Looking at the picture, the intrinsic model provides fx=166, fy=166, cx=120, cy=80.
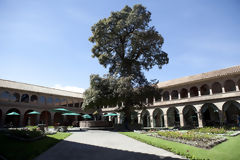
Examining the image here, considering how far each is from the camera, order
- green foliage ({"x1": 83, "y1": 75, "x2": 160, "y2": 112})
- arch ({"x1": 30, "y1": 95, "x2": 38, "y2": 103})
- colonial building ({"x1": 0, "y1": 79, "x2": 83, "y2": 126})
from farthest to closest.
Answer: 1. arch ({"x1": 30, "y1": 95, "x2": 38, "y2": 103})
2. colonial building ({"x1": 0, "y1": 79, "x2": 83, "y2": 126})
3. green foliage ({"x1": 83, "y1": 75, "x2": 160, "y2": 112})

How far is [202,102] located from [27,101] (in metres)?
31.7

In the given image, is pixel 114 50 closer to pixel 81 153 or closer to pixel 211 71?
pixel 211 71

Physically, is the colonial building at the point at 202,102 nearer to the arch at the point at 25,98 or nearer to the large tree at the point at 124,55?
the large tree at the point at 124,55

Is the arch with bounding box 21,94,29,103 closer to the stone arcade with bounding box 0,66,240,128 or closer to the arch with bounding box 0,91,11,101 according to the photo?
the stone arcade with bounding box 0,66,240,128

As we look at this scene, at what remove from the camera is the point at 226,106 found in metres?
24.0

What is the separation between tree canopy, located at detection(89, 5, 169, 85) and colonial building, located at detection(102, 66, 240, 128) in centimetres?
555

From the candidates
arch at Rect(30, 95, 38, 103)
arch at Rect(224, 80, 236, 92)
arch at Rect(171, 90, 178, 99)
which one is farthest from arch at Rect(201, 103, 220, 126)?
arch at Rect(30, 95, 38, 103)

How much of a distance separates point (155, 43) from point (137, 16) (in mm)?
4591

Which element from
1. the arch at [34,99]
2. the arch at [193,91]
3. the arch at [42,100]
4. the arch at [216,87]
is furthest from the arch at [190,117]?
the arch at [34,99]

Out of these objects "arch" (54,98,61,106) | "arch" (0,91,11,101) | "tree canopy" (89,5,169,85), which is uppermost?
"tree canopy" (89,5,169,85)

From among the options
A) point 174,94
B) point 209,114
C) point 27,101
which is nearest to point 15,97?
point 27,101

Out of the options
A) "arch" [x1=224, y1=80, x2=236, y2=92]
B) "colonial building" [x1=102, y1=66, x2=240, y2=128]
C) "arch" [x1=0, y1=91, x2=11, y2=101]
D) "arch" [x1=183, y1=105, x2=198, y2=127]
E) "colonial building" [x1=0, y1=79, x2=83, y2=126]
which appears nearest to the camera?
"colonial building" [x1=102, y1=66, x2=240, y2=128]

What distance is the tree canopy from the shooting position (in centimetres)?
2319

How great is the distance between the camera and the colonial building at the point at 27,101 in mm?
28672
